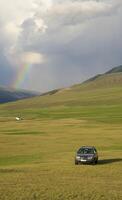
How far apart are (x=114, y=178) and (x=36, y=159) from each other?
74.6ft

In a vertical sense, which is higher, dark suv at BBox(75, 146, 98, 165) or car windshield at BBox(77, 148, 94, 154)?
car windshield at BBox(77, 148, 94, 154)

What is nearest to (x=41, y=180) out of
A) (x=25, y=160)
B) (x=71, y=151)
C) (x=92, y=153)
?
(x=92, y=153)

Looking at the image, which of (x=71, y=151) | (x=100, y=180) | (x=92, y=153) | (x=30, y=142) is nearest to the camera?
(x=100, y=180)

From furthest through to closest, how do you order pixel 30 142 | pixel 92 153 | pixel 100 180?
pixel 30 142
pixel 92 153
pixel 100 180

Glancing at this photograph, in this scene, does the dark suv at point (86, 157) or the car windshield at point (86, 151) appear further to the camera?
the car windshield at point (86, 151)

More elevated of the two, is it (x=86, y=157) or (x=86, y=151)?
(x=86, y=151)

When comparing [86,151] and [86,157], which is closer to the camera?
[86,157]

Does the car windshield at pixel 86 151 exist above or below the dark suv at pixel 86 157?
above

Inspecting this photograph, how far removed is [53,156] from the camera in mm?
62406

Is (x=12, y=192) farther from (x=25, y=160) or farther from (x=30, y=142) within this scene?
(x=30, y=142)

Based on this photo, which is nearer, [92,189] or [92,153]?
[92,189]

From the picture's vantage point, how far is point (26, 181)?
112ft

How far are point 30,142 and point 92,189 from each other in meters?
55.5

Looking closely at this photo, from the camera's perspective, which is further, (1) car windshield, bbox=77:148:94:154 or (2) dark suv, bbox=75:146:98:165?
(1) car windshield, bbox=77:148:94:154
